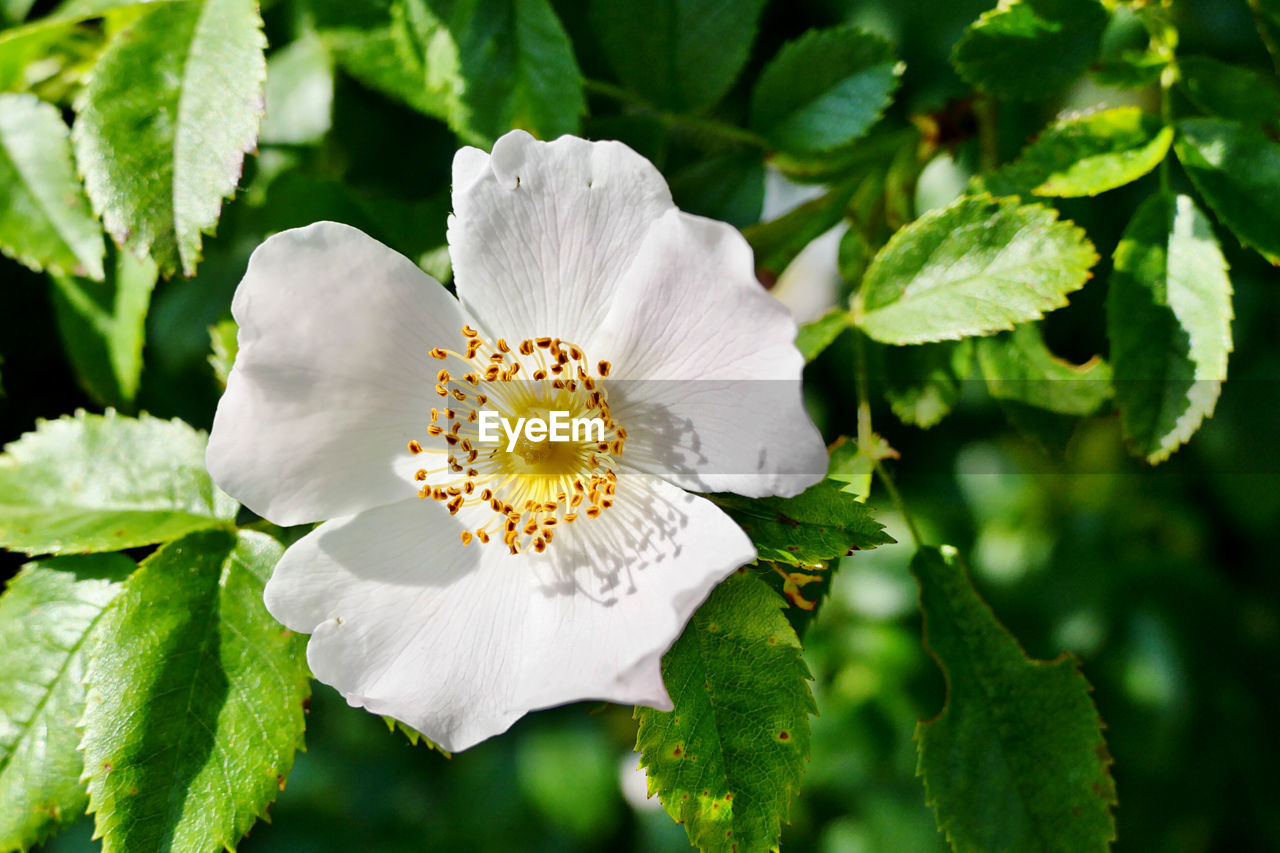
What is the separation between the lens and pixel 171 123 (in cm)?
108

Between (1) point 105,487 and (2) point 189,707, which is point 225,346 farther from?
(2) point 189,707

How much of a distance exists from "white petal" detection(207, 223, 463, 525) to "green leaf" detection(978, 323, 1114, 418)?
0.69m

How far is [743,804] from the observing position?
3.10 feet

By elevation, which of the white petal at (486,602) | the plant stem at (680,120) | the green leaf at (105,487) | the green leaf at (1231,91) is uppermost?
the green leaf at (1231,91)

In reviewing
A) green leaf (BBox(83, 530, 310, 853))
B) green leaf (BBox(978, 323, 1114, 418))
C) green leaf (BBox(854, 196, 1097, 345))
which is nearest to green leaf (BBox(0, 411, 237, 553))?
green leaf (BBox(83, 530, 310, 853))

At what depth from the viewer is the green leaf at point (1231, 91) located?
1082 mm

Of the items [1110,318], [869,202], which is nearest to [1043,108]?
[869,202]

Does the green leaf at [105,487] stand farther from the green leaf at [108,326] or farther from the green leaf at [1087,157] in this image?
the green leaf at [1087,157]

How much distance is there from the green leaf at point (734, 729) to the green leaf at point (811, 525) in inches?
2.0

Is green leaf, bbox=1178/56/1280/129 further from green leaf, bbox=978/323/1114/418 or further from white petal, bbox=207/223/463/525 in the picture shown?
white petal, bbox=207/223/463/525

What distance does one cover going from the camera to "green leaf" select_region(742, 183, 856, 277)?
127 centimetres

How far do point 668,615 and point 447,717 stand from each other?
228mm

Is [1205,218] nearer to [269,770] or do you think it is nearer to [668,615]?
[668,615]

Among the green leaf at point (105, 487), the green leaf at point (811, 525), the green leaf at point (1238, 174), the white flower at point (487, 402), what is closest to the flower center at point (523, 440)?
the white flower at point (487, 402)
